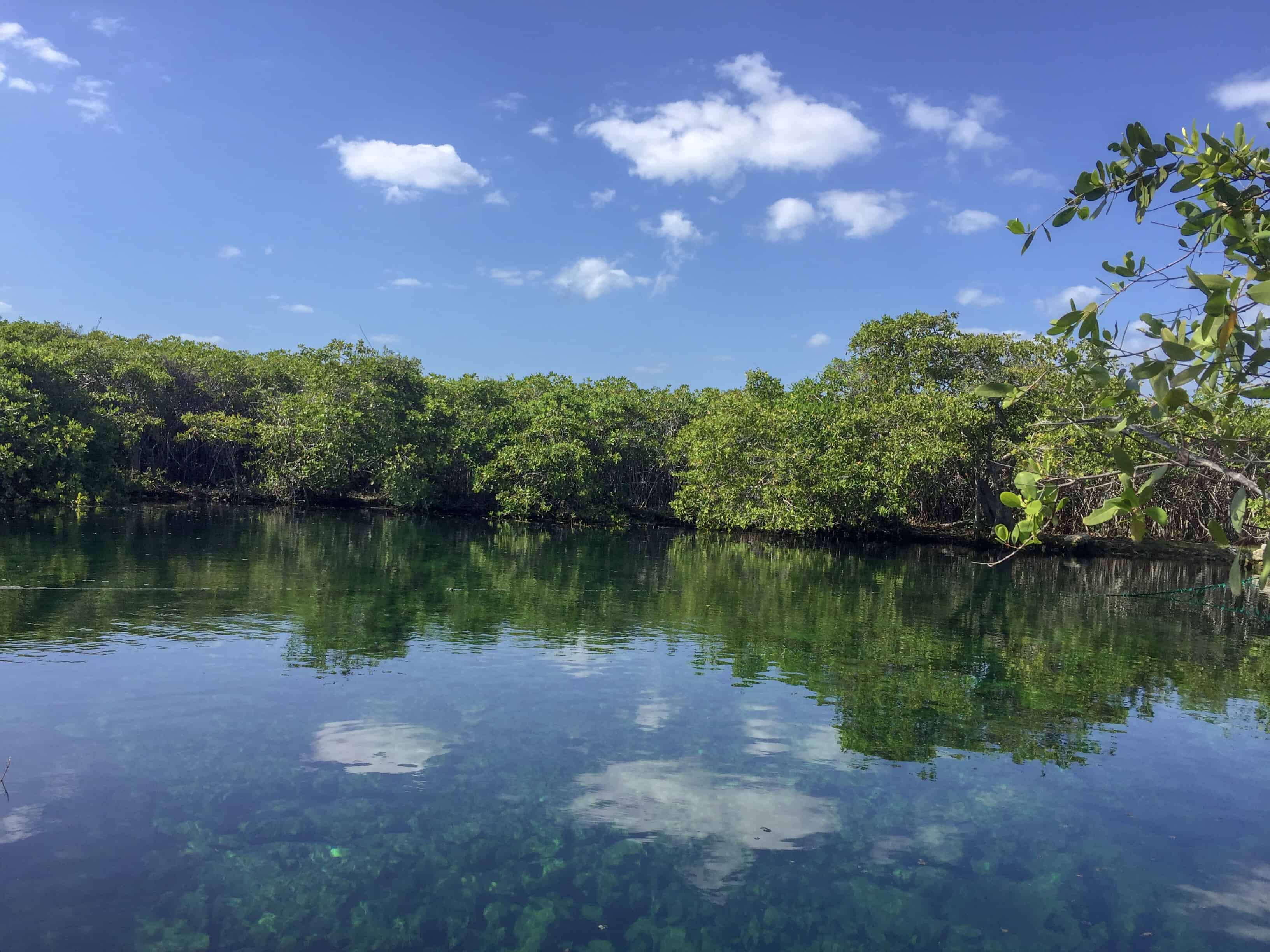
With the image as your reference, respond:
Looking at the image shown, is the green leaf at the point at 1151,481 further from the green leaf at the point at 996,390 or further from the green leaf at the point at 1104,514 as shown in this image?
the green leaf at the point at 996,390

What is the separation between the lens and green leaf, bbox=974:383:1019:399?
318 cm

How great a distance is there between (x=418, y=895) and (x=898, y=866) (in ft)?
10.1

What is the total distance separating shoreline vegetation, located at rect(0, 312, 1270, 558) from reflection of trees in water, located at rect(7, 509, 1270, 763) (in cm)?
439

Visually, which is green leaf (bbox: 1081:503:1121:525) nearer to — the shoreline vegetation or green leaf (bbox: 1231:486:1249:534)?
green leaf (bbox: 1231:486:1249:534)

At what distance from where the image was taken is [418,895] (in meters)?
5.18

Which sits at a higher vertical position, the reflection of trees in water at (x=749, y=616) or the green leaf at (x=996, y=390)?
the green leaf at (x=996, y=390)

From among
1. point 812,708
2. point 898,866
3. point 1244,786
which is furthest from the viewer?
point 812,708

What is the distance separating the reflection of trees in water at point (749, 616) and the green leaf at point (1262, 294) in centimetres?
629

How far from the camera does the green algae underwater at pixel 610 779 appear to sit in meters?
5.04

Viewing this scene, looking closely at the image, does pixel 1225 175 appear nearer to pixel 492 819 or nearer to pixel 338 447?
pixel 492 819

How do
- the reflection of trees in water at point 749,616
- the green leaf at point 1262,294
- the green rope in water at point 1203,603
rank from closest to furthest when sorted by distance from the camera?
the green leaf at point 1262,294
the reflection of trees in water at point 749,616
the green rope in water at point 1203,603

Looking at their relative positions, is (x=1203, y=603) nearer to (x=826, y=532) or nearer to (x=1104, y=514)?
(x=826, y=532)

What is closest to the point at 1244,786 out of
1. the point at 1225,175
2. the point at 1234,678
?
the point at 1234,678

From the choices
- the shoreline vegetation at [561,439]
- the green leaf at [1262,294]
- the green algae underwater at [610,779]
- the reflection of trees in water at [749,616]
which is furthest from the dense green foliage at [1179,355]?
the shoreline vegetation at [561,439]
